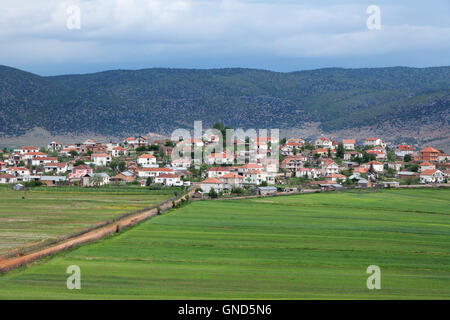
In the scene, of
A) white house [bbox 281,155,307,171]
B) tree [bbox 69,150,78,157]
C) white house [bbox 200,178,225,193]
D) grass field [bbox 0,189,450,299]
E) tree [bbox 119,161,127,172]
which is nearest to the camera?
grass field [bbox 0,189,450,299]

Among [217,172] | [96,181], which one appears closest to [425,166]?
[217,172]

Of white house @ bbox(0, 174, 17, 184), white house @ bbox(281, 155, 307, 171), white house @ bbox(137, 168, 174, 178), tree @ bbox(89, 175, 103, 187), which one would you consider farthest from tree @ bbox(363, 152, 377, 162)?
white house @ bbox(0, 174, 17, 184)

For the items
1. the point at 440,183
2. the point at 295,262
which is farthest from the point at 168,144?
the point at 295,262

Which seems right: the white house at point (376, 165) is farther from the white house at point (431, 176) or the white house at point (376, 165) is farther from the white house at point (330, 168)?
the white house at point (431, 176)

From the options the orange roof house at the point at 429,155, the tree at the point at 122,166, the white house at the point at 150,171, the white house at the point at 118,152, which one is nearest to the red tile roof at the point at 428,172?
the orange roof house at the point at 429,155

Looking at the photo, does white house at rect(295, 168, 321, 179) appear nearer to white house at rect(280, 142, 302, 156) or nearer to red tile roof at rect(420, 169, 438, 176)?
red tile roof at rect(420, 169, 438, 176)

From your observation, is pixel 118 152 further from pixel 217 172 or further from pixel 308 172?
pixel 308 172

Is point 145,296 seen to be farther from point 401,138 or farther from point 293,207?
point 401,138
